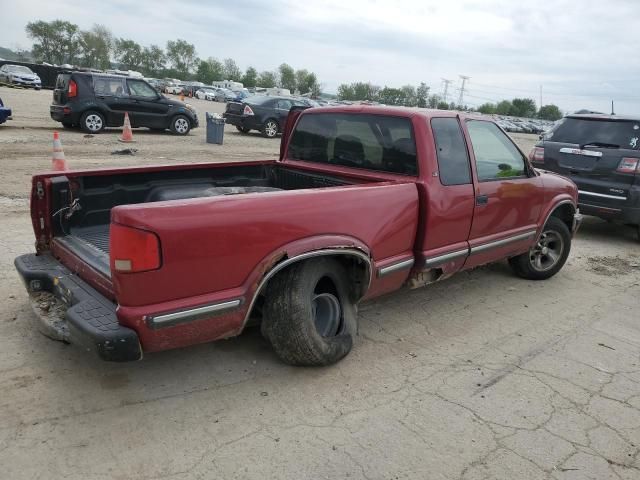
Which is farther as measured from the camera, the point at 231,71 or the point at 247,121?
the point at 231,71

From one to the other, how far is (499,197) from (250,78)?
133 metres

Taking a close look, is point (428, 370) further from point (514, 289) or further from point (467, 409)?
point (514, 289)

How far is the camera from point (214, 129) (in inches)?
603

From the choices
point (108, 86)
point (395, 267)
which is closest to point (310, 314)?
point (395, 267)

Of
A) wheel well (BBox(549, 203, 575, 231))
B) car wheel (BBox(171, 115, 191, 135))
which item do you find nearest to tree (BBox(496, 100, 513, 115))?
car wheel (BBox(171, 115, 191, 135))

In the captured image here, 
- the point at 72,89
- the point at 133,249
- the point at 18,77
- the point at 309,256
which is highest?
the point at 18,77

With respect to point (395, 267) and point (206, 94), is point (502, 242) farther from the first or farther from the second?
point (206, 94)

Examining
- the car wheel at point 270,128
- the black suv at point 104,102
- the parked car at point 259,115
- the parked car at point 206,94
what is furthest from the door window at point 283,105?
the parked car at point 206,94

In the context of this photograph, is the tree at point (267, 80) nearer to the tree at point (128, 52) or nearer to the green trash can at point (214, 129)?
the tree at point (128, 52)

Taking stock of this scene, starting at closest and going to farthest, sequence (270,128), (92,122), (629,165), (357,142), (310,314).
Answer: (310,314), (357,142), (629,165), (92,122), (270,128)

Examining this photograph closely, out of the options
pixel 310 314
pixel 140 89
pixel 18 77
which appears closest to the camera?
pixel 310 314

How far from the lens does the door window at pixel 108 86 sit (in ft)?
48.2

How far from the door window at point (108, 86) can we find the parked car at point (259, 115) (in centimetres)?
499

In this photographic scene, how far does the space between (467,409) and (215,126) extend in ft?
44.6
